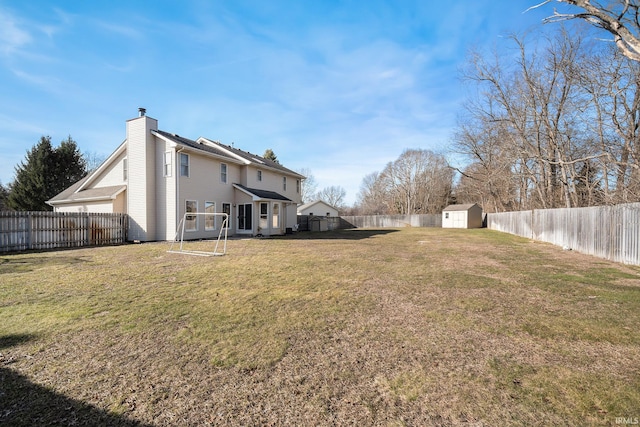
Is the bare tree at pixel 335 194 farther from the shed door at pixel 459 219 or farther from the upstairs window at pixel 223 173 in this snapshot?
the upstairs window at pixel 223 173

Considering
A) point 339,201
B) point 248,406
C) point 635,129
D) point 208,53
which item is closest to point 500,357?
point 248,406

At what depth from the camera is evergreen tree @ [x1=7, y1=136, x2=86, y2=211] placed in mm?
28094

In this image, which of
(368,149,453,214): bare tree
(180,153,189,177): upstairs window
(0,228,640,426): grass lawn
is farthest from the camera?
(368,149,453,214): bare tree

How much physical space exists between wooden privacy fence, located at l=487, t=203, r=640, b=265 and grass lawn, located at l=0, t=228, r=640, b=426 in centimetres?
443

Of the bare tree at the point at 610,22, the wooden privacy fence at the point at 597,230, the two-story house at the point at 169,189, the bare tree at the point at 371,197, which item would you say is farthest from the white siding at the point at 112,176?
the bare tree at the point at 371,197

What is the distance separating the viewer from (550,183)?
2095 centimetres

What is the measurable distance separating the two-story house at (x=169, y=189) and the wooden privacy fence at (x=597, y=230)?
16014 mm

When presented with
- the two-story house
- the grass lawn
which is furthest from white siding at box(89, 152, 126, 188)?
the grass lawn

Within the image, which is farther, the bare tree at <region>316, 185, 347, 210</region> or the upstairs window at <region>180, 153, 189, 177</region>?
the bare tree at <region>316, 185, 347, 210</region>

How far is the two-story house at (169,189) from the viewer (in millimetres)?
16266

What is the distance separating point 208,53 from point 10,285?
963 cm

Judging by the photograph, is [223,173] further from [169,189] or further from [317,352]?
[317,352]

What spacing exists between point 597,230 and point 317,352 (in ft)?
41.8

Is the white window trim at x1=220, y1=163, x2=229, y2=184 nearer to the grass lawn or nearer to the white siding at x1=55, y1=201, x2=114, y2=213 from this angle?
the white siding at x1=55, y1=201, x2=114, y2=213
